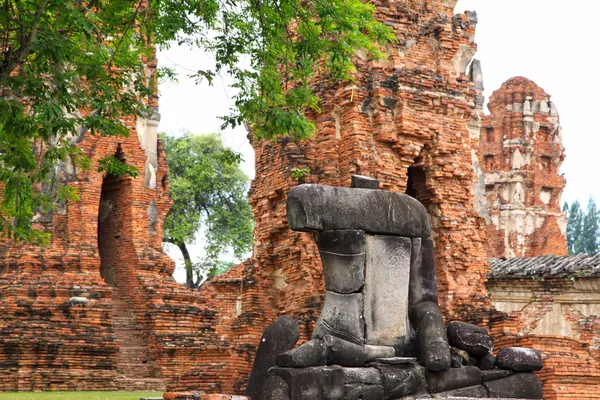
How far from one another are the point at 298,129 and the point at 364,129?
11.1ft

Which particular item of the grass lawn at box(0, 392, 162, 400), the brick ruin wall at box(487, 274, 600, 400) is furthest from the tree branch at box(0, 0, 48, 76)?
the brick ruin wall at box(487, 274, 600, 400)

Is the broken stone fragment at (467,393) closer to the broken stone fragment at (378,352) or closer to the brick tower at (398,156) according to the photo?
the broken stone fragment at (378,352)

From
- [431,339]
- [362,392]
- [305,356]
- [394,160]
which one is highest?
[394,160]

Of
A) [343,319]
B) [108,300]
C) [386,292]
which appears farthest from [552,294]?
[343,319]

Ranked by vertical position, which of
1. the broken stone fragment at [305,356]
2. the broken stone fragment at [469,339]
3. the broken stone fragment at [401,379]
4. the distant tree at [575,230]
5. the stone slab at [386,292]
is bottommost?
the broken stone fragment at [401,379]

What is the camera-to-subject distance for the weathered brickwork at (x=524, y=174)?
3341 cm

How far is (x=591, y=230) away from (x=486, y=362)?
56.5 meters

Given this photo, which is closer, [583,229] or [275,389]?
[275,389]

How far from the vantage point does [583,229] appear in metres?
62.3

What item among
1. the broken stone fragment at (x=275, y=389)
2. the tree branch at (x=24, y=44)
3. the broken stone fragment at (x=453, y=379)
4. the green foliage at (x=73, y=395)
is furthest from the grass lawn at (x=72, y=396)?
the broken stone fragment at (x=453, y=379)

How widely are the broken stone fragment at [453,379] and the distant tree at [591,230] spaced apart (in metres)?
54.5

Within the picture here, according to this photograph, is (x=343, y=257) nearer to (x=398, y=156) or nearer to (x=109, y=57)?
(x=109, y=57)

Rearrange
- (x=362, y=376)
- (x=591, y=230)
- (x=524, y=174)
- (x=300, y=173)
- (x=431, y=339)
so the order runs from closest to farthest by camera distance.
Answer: (x=362, y=376) < (x=431, y=339) < (x=300, y=173) < (x=524, y=174) < (x=591, y=230)

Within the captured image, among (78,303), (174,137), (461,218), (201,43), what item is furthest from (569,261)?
(174,137)
